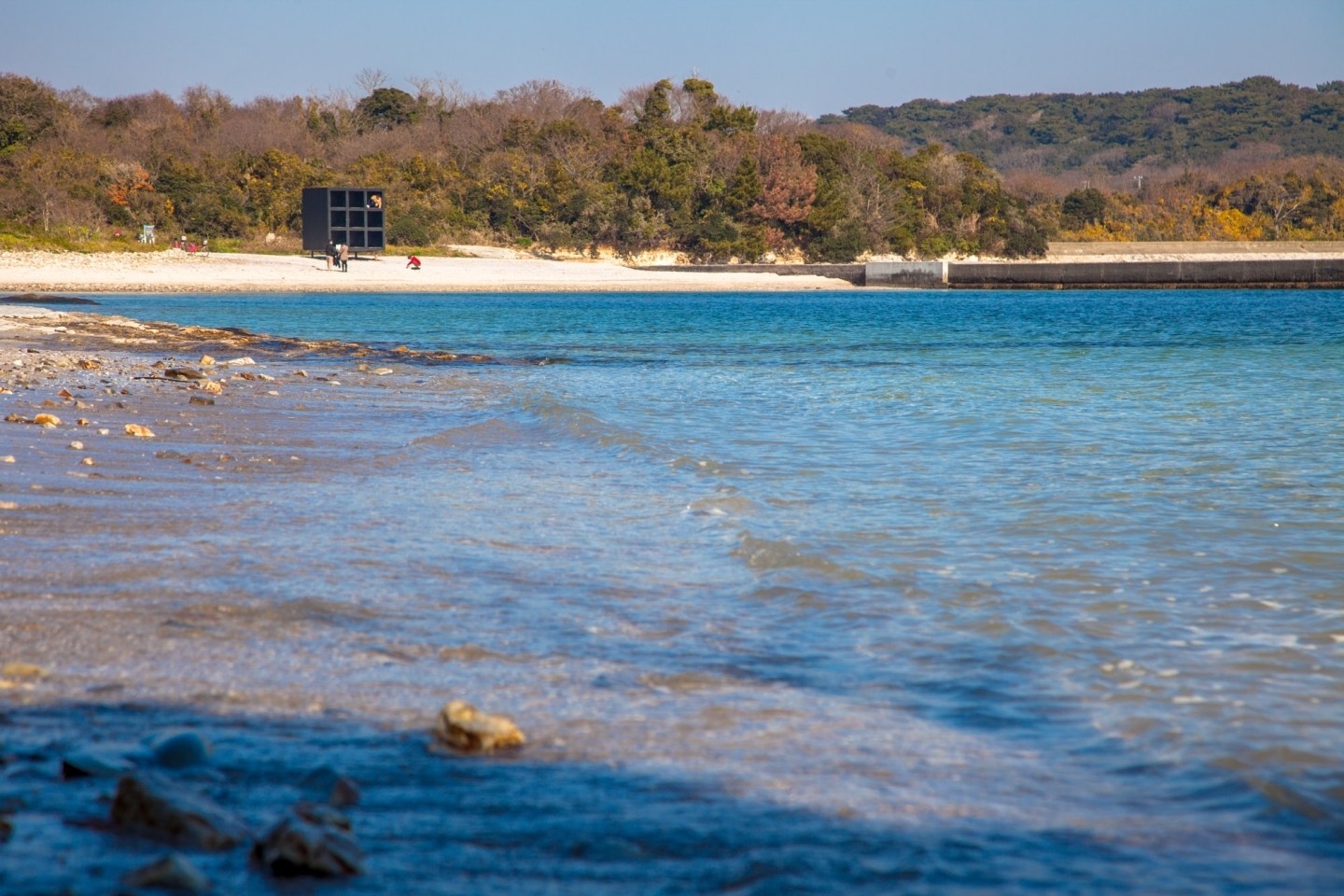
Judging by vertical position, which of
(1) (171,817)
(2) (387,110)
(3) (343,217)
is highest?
(2) (387,110)

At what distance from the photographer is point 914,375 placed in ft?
46.2

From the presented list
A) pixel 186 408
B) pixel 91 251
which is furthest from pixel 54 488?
pixel 91 251

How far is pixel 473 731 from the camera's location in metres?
2.39

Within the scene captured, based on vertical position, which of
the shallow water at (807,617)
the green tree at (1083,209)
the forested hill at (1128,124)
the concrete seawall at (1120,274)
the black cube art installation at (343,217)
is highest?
the forested hill at (1128,124)

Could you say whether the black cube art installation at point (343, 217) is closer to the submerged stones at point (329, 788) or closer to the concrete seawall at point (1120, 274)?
the concrete seawall at point (1120, 274)

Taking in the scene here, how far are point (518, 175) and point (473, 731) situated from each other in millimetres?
63644

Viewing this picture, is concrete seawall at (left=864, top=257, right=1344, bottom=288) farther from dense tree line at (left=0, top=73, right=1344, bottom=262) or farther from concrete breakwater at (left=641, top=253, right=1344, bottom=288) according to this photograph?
dense tree line at (left=0, top=73, right=1344, bottom=262)

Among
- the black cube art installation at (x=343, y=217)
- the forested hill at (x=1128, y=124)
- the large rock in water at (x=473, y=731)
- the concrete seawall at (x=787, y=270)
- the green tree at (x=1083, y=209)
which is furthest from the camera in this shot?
the forested hill at (x=1128, y=124)

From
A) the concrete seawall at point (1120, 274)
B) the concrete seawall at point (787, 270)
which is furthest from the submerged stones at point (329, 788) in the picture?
the concrete seawall at point (1120, 274)

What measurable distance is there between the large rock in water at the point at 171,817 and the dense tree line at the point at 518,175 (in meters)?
47.2

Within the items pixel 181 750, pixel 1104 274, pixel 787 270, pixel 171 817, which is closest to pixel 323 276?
pixel 787 270

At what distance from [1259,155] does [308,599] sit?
146196 millimetres

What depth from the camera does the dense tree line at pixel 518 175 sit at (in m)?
53.1

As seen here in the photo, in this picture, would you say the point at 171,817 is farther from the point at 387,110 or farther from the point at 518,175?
the point at 387,110
